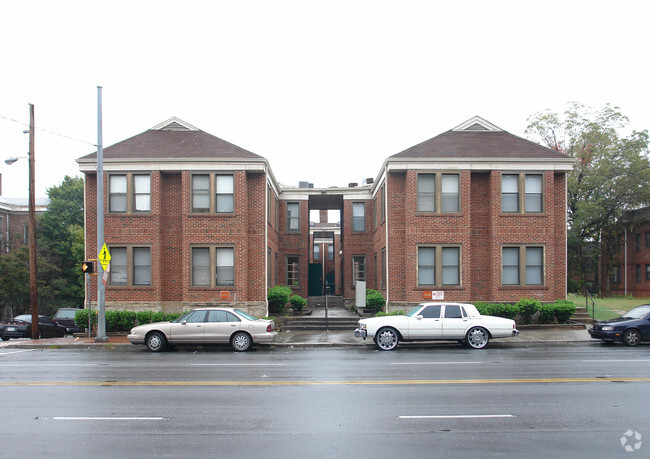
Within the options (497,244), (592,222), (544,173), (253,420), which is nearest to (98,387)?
(253,420)

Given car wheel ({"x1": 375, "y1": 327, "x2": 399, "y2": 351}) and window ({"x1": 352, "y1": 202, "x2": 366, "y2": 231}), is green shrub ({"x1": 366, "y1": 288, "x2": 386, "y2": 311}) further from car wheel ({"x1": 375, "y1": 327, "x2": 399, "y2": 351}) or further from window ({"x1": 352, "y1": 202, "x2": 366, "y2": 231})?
window ({"x1": 352, "y1": 202, "x2": 366, "y2": 231})

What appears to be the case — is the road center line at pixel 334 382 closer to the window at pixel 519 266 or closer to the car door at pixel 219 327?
the car door at pixel 219 327

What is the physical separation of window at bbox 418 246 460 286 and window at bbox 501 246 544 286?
2.08 meters

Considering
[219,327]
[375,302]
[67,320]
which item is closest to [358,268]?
[375,302]

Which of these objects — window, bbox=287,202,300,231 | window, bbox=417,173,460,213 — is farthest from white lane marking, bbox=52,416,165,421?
window, bbox=287,202,300,231

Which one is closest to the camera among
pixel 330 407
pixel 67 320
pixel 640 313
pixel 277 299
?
pixel 330 407

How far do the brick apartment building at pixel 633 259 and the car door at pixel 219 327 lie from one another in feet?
136

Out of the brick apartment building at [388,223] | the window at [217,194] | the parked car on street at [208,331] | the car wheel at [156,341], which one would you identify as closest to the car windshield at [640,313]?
the brick apartment building at [388,223]

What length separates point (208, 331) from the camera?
59.3 ft

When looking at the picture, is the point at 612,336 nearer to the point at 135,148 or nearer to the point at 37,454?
the point at 37,454

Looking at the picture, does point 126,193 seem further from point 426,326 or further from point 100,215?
point 426,326

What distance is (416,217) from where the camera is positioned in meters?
24.7

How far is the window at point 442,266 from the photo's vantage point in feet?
81.7

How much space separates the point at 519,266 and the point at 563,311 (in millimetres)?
2626
